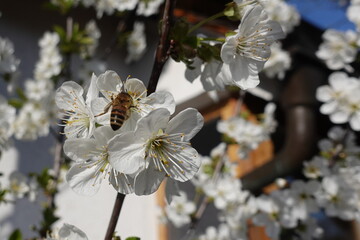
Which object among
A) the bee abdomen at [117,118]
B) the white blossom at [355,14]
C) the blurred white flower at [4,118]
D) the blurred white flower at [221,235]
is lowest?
the blurred white flower at [221,235]

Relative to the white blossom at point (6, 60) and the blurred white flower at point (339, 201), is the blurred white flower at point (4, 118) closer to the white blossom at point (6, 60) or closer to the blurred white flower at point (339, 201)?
the white blossom at point (6, 60)

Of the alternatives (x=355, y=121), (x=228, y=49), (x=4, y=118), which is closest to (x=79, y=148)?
(x=228, y=49)

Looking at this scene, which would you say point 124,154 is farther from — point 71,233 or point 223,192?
point 223,192

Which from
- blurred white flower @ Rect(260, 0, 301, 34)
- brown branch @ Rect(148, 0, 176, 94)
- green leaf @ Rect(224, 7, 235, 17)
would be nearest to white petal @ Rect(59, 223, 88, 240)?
brown branch @ Rect(148, 0, 176, 94)

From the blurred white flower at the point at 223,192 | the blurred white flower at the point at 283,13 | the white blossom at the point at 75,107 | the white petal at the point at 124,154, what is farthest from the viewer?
the blurred white flower at the point at 283,13

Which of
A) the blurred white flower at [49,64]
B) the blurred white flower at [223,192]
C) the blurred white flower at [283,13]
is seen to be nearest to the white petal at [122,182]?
the blurred white flower at [223,192]

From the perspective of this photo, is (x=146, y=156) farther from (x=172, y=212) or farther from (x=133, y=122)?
(x=172, y=212)

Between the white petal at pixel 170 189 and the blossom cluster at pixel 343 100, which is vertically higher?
the white petal at pixel 170 189

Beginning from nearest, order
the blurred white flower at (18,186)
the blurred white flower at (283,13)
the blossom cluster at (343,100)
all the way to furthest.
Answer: the blurred white flower at (18,186) → the blossom cluster at (343,100) → the blurred white flower at (283,13)
